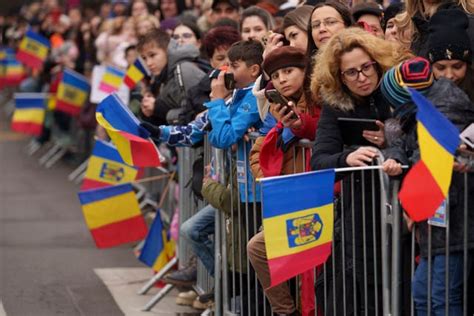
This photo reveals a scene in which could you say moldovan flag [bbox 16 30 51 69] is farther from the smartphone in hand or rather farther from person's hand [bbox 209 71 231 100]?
the smartphone in hand

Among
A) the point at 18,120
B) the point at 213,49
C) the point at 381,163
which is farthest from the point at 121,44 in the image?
the point at 381,163

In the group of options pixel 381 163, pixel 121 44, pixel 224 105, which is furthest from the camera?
pixel 121 44

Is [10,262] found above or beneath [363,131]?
beneath

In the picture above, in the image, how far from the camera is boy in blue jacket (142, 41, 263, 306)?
305 inches

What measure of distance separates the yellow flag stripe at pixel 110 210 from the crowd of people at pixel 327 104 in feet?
1.90

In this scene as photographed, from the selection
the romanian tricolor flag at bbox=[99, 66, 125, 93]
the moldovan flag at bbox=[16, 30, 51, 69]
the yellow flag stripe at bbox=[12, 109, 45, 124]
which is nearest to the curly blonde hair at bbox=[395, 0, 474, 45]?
the romanian tricolor flag at bbox=[99, 66, 125, 93]

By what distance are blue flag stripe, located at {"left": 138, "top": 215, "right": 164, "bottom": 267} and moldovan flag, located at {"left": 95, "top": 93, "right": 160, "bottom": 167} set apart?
1.68 metres

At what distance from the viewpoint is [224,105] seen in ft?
25.8

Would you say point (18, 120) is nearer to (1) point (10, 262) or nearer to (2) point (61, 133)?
(2) point (61, 133)

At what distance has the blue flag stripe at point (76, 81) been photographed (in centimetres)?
1872

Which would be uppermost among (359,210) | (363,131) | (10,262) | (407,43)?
(407,43)

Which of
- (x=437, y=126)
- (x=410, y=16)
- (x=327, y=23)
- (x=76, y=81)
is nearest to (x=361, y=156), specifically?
(x=437, y=126)

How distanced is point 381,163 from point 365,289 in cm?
79

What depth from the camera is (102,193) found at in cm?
1027
